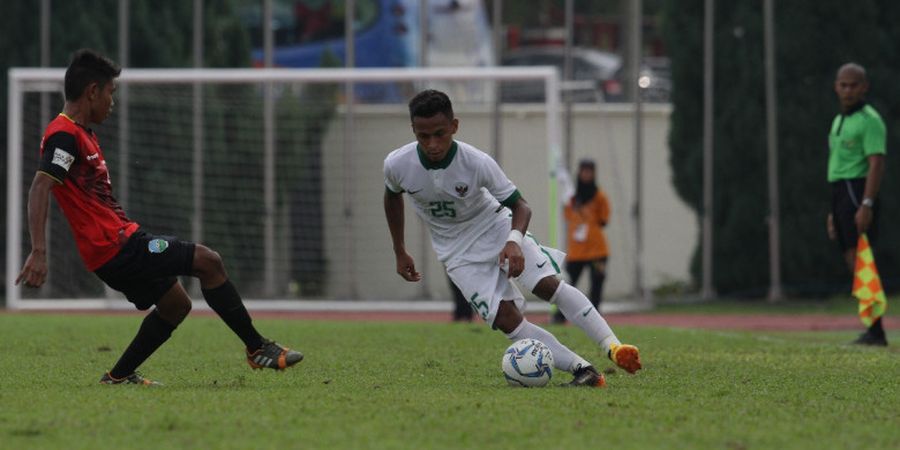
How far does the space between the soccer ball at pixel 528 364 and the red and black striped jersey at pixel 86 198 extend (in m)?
2.12

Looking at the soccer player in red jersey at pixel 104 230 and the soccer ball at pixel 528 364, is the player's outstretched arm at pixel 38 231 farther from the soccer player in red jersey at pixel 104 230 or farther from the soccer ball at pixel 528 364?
the soccer ball at pixel 528 364

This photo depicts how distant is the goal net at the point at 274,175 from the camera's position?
2233 cm

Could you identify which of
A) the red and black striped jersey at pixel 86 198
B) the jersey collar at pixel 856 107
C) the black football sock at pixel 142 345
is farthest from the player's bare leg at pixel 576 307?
the jersey collar at pixel 856 107

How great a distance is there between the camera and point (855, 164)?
42.2 feet

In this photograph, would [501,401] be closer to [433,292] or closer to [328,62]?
[433,292]

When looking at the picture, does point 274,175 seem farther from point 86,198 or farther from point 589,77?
point 86,198

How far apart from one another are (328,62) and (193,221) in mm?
4517

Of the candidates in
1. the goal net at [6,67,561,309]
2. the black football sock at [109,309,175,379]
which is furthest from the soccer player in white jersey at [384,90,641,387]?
the goal net at [6,67,561,309]

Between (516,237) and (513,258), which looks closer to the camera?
(513,258)

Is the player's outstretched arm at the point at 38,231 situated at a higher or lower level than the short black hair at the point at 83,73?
lower

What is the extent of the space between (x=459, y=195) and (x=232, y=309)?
1.40 m

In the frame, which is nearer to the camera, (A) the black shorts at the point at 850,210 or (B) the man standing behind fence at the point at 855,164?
(B) the man standing behind fence at the point at 855,164

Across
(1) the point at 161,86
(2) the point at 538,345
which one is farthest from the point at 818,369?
(1) the point at 161,86

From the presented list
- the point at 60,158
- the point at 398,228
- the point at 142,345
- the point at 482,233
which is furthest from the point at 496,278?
the point at 60,158
